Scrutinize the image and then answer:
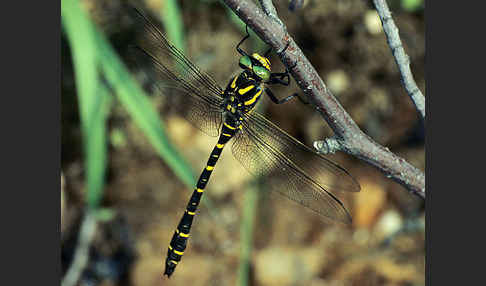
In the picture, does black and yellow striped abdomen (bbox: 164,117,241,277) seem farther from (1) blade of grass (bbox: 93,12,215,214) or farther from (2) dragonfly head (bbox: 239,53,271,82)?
(2) dragonfly head (bbox: 239,53,271,82)

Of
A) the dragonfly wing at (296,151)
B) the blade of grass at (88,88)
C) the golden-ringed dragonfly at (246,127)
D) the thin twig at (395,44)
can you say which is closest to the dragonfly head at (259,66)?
the golden-ringed dragonfly at (246,127)

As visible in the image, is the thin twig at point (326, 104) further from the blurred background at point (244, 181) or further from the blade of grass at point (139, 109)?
the blurred background at point (244, 181)

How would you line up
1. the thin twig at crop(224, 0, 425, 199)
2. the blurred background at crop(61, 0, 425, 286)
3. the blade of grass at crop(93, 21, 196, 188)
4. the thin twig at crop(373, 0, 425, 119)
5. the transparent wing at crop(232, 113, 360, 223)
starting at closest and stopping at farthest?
the thin twig at crop(224, 0, 425, 199) < the thin twig at crop(373, 0, 425, 119) < the transparent wing at crop(232, 113, 360, 223) < the blade of grass at crop(93, 21, 196, 188) < the blurred background at crop(61, 0, 425, 286)

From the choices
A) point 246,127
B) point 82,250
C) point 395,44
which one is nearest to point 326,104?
point 395,44

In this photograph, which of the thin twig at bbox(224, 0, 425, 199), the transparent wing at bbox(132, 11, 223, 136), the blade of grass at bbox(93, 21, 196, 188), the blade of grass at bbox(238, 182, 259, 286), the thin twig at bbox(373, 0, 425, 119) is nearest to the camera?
the thin twig at bbox(224, 0, 425, 199)

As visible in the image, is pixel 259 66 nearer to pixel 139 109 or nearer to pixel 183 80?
pixel 183 80

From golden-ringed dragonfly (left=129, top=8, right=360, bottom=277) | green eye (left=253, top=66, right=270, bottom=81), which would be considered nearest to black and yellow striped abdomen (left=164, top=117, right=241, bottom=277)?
golden-ringed dragonfly (left=129, top=8, right=360, bottom=277)
